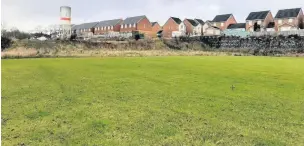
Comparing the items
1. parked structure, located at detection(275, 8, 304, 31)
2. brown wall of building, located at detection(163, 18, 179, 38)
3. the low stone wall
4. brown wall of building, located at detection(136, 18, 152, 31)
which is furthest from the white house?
the low stone wall

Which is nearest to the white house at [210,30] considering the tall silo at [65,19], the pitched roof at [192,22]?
the pitched roof at [192,22]

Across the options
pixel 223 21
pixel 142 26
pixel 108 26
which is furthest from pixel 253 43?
pixel 108 26

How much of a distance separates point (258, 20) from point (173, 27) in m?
22.9

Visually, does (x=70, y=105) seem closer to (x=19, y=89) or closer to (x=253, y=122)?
(x=19, y=89)

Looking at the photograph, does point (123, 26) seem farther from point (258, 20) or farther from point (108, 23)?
point (258, 20)

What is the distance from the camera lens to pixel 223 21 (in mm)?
91312

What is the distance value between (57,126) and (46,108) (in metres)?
2.04

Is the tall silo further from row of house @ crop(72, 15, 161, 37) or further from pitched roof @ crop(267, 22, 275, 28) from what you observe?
pitched roof @ crop(267, 22, 275, 28)

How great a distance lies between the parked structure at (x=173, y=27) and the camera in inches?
3511

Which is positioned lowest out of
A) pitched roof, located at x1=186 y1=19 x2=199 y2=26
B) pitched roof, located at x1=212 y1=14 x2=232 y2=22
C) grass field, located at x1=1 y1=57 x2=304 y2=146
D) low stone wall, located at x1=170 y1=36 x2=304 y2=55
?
grass field, located at x1=1 y1=57 x2=304 y2=146

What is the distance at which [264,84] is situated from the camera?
1420cm

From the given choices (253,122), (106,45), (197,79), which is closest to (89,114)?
(253,122)

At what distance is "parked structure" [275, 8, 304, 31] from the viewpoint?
75.1m

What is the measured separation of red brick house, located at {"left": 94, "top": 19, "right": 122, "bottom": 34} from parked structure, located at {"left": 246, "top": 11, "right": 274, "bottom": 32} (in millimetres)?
36806
